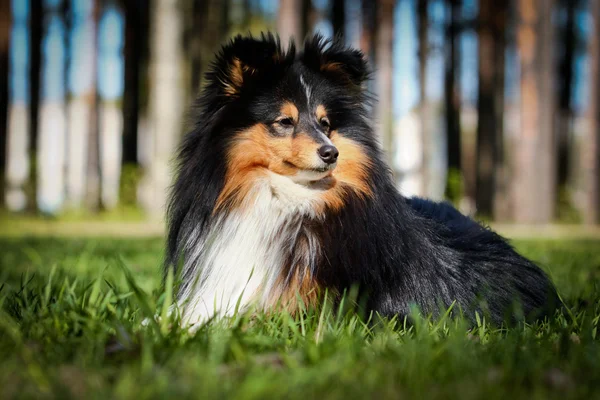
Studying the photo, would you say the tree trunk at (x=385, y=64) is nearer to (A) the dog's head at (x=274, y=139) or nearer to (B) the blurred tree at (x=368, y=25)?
(B) the blurred tree at (x=368, y=25)

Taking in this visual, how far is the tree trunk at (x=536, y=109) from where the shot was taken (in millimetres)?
13938

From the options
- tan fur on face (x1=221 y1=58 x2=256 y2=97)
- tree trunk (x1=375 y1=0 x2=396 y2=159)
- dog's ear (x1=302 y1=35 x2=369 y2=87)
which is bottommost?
tan fur on face (x1=221 y1=58 x2=256 y2=97)

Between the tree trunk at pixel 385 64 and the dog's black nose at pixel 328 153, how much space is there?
13.9 meters

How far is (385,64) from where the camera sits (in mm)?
18031

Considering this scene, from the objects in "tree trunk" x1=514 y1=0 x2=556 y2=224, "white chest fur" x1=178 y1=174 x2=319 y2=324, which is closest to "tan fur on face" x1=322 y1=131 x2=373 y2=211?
"white chest fur" x1=178 y1=174 x2=319 y2=324

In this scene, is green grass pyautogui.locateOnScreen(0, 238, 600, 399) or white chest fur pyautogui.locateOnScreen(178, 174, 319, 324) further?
white chest fur pyautogui.locateOnScreen(178, 174, 319, 324)

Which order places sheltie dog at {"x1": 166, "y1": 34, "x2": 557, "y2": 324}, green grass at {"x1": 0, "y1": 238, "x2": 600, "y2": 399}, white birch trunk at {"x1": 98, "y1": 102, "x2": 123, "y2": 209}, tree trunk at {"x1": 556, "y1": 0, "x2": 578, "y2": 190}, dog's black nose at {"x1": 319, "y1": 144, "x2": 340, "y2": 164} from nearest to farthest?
green grass at {"x1": 0, "y1": 238, "x2": 600, "y2": 399}
sheltie dog at {"x1": 166, "y1": 34, "x2": 557, "y2": 324}
dog's black nose at {"x1": 319, "y1": 144, "x2": 340, "y2": 164}
tree trunk at {"x1": 556, "y1": 0, "x2": 578, "y2": 190}
white birch trunk at {"x1": 98, "y1": 102, "x2": 123, "y2": 209}

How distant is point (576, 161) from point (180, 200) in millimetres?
27936

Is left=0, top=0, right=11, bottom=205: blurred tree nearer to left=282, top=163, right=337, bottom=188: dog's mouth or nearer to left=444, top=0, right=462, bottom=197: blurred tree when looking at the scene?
left=444, top=0, right=462, bottom=197: blurred tree

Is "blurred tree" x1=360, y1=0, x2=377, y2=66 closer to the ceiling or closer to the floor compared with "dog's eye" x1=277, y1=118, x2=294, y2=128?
closer to the ceiling

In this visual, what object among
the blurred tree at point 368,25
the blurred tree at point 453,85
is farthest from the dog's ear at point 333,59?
the blurred tree at point 453,85

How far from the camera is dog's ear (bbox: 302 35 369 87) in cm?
369

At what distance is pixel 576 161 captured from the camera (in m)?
27.9

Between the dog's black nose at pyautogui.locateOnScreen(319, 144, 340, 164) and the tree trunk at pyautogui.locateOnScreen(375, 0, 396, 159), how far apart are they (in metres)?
13.9
